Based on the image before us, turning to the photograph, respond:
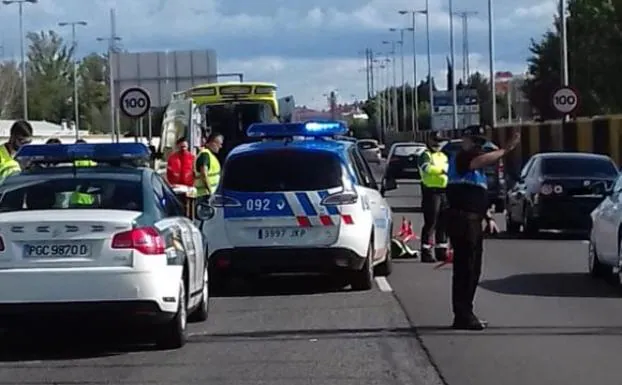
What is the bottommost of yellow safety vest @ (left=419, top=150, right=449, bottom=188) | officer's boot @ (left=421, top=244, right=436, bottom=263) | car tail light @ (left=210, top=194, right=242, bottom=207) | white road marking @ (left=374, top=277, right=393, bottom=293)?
white road marking @ (left=374, top=277, right=393, bottom=293)

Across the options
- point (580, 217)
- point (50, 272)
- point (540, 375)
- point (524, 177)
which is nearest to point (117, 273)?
point (50, 272)

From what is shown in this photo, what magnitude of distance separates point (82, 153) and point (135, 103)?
55.0 feet

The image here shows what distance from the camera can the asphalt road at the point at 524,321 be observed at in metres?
11.4

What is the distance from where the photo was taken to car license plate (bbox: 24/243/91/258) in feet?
39.9

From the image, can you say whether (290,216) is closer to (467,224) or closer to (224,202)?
(224,202)

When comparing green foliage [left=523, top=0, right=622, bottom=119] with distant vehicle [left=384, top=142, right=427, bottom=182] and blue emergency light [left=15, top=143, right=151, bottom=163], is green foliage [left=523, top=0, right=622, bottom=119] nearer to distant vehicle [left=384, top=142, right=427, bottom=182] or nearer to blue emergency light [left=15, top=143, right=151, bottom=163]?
distant vehicle [left=384, top=142, right=427, bottom=182]

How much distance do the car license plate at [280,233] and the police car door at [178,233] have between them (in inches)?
101

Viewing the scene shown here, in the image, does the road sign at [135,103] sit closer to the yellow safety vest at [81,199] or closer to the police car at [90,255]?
the police car at [90,255]

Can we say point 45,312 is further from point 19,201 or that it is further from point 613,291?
point 613,291

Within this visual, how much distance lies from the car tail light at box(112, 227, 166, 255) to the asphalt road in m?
2.35

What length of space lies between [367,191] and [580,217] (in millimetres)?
8755

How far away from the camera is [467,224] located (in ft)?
45.0

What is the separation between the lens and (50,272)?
1212 centimetres

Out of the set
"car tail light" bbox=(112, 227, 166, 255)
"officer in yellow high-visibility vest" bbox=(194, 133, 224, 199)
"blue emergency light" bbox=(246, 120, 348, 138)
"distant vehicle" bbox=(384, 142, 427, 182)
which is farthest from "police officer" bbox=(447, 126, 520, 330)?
"distant vehicle" bbox=(384, 142, 427, 182)
